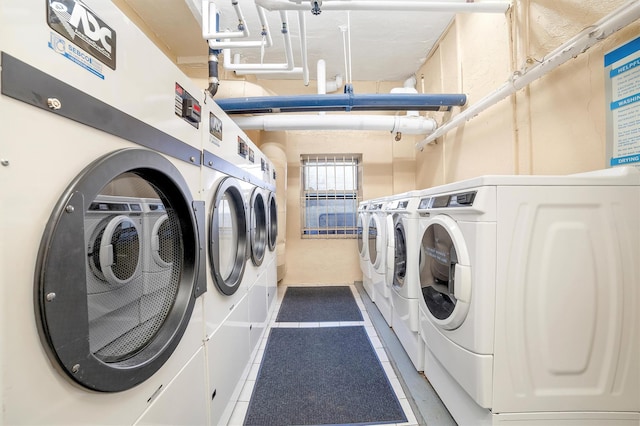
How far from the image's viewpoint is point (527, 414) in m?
0.92

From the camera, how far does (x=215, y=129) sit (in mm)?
1167

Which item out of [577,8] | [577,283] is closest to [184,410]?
[577,283]

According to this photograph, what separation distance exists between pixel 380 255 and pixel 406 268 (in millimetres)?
588

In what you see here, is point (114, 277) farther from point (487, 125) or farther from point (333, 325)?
point (487, 125)

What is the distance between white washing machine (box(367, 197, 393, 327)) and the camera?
2041 millimetres

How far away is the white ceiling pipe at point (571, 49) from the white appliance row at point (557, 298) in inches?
23.8

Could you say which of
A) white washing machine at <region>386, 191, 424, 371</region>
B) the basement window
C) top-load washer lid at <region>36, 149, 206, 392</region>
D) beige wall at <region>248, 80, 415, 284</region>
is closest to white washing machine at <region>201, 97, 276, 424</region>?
top-load washer lid at <region>36, 149, 206, 392</region>

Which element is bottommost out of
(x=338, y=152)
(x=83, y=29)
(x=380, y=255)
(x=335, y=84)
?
(x=380, y=255)

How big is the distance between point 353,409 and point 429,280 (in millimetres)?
845

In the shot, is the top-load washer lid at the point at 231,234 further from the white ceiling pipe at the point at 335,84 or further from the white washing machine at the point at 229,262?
the white ceiling pipe at the point at 335,84

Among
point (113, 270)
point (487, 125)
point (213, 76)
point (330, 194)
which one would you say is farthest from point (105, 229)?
point (330, 194)

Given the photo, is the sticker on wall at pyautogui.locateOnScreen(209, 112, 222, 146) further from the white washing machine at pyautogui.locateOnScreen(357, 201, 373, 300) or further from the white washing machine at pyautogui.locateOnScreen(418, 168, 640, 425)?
the white washing machine at pyautogui.locateOnScreen(357, 201, 373, 300)

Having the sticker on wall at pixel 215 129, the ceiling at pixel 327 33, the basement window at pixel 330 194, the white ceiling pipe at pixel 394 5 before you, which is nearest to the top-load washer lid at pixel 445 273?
the sticker on wall at pixel 215 129

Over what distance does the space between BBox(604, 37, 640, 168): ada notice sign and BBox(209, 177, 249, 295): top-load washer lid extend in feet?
5.94
